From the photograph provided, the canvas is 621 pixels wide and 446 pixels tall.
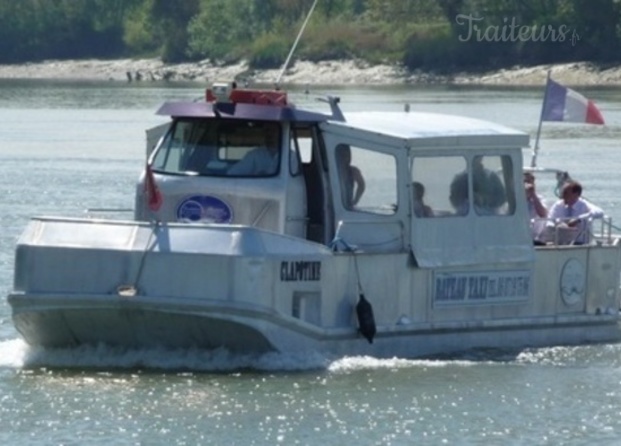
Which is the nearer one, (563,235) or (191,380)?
(191,380)

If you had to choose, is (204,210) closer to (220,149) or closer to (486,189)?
(220,149)

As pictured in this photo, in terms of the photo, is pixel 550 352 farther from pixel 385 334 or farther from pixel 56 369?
pixel 56 369

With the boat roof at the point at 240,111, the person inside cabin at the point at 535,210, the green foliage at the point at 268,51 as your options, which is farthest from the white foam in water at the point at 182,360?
the green foliage at the point at 268,51

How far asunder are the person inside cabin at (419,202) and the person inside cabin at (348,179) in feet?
1.50

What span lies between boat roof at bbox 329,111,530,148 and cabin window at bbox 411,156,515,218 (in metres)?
0.14

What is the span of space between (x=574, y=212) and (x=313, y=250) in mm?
3702

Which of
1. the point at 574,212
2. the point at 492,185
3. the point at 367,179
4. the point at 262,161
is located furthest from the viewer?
the point at 574,212

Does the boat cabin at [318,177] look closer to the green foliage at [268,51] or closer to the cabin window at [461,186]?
the cabin window at [461,186]

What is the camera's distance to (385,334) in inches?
699

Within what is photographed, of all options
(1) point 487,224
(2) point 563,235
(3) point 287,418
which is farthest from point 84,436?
(2) point 563,235

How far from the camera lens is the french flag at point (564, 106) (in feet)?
68.0

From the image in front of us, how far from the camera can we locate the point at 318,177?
58.6 feet

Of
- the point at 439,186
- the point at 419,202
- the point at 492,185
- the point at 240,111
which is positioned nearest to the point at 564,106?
the point at 492,185

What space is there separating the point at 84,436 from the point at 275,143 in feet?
12.1
